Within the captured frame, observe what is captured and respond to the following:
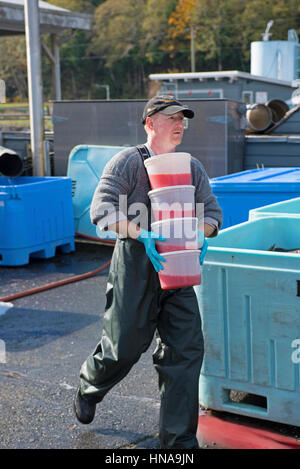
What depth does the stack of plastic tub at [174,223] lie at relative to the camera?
2973 mm

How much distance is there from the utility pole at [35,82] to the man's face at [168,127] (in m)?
5.82

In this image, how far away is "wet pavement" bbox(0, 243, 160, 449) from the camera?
344 cm

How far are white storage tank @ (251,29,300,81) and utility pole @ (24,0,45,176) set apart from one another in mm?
15140

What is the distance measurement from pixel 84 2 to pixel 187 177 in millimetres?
87544

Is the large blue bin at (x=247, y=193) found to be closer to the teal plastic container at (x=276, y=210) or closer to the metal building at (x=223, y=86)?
the teal plastic container at (x=276, y=210)

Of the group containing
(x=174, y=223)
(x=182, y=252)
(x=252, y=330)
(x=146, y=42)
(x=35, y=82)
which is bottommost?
(x=252, y=330)

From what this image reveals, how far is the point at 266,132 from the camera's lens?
11961mm

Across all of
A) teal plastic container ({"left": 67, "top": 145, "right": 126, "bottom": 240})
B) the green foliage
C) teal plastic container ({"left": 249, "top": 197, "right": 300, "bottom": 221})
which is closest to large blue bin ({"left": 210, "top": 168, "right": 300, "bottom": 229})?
teal plastic container ({"left": 249, "top": 197, "right": 300, "bottom": 221})

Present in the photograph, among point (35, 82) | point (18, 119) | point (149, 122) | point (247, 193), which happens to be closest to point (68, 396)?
point (149, 122)

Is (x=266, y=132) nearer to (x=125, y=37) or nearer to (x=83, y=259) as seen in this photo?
(x=83, y=259)

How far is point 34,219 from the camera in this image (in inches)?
297

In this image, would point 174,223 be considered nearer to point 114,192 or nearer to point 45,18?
point 114,192

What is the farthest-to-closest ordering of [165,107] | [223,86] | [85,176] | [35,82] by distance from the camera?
[223,86], [35,82], [85,176], [165,107]

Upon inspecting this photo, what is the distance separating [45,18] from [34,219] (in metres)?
7.45
